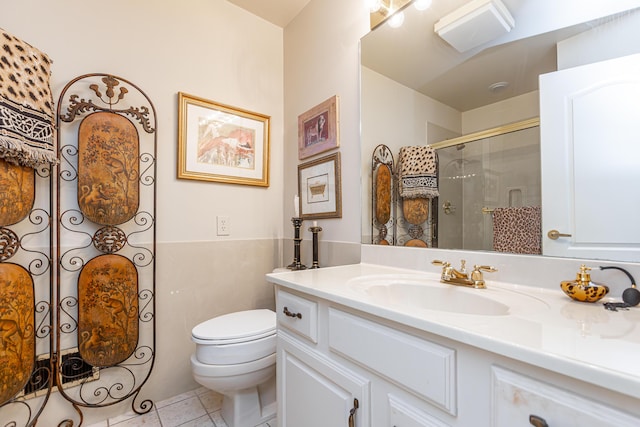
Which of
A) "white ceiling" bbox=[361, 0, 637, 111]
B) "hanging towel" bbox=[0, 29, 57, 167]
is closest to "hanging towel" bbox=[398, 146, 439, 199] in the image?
"white ceiling" bbox=[361, 0, 637, 111]

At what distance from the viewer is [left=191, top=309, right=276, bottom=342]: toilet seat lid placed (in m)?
1.30

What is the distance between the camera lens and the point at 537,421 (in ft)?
1.49

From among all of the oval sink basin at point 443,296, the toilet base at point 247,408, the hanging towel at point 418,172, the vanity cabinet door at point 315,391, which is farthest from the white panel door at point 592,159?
the toilet base at point 247,408

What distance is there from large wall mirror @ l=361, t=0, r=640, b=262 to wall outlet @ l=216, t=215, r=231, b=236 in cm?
105

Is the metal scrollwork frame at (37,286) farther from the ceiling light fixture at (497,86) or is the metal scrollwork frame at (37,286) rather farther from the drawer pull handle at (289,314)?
the ceiling light fixture at (497,86)

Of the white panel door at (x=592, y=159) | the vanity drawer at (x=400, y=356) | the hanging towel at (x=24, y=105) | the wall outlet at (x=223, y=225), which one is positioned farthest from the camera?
the wall outlet at (x=223, y=225)

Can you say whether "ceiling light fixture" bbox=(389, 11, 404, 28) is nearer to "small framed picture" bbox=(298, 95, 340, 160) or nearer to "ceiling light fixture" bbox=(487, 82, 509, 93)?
"small framed picture" bbox=(298, 95, 340, 160)

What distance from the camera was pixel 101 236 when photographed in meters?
1.46

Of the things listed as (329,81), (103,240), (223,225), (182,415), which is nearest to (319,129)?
(329,81)

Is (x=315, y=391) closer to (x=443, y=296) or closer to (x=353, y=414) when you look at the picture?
(x=353, y=414)

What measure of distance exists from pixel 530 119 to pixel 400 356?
34.2 inches

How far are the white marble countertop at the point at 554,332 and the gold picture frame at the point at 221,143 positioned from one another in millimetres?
1296

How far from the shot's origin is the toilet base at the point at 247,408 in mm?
1405

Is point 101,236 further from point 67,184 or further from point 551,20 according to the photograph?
point 551,20
